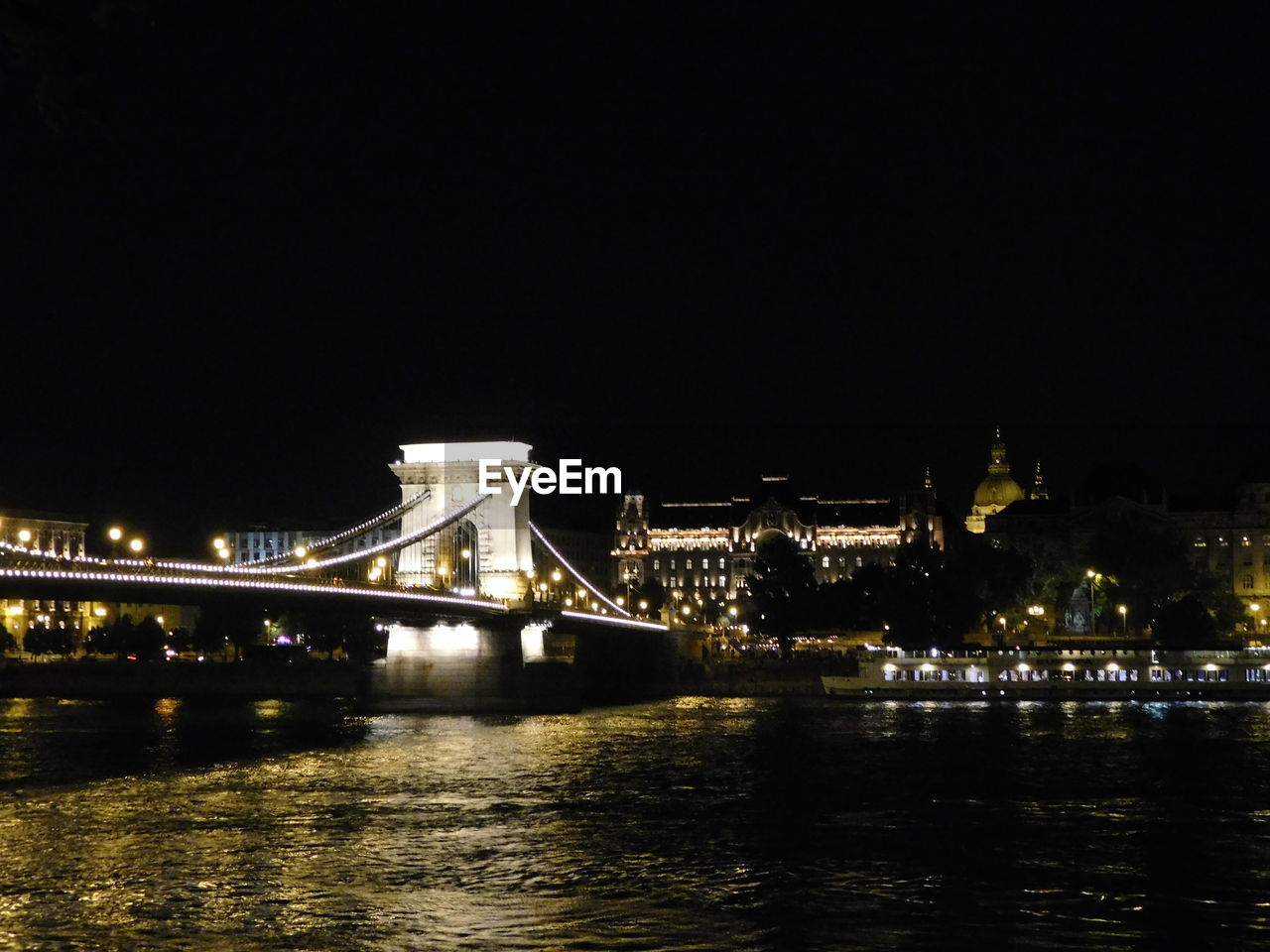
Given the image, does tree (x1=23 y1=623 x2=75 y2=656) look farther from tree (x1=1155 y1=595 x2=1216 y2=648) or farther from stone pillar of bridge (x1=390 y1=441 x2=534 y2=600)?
tree (x1=1155 y1=595 x2=1216 y2=648)

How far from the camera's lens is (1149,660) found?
72062 millimetres

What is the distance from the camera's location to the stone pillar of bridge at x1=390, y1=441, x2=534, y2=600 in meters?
69.3

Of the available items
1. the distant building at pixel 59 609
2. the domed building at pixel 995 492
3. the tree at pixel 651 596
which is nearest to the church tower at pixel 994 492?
A: the domed building at pixel 995 492

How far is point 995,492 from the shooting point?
15425 centimetres

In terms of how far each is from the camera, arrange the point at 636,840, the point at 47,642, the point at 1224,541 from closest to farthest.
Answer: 1. the point at 636,840
2. the point at 47,642
3. the point at 1224,541

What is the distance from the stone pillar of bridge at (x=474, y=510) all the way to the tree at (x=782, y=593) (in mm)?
21537

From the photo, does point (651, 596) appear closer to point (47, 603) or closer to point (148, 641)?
point (148, 641)

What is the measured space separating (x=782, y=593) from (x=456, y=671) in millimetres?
45932

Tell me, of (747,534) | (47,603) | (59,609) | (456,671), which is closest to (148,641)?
(47,603)

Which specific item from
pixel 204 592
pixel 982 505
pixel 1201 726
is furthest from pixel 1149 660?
pixel 982 505

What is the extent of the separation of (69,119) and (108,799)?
2814 cm

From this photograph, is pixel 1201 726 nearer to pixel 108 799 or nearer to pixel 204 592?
pixel 204 592

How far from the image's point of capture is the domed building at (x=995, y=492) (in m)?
154

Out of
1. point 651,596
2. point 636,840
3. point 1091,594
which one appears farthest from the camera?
point 651,596
